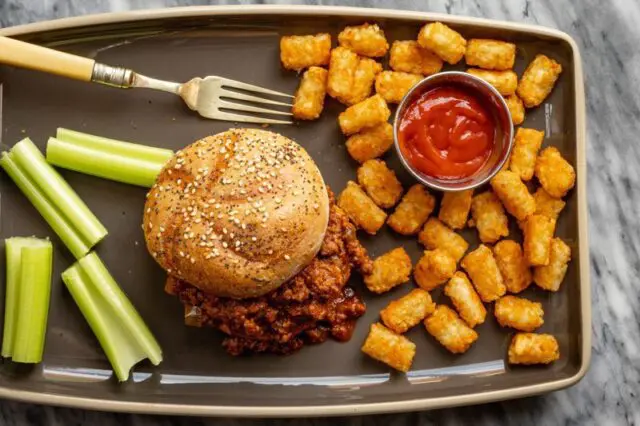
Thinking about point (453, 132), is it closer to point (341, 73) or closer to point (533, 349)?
point (341, 73)

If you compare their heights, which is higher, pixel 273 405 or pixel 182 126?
pixel 182 126

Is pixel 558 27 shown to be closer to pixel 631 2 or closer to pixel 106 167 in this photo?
pixel 631 2

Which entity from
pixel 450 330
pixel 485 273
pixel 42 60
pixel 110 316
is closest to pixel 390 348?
pixel 450 330

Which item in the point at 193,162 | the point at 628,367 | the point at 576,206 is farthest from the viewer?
the point at 628,367

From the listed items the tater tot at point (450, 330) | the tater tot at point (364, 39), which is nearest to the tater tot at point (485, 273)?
the tater tot at point (450, 330)

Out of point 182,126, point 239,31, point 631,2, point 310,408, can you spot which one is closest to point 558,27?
point 631,2

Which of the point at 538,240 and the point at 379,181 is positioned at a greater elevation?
the point at 379,181

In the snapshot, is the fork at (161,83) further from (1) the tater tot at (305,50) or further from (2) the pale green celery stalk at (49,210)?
(2) the pale green celery stalk at (49,210)
